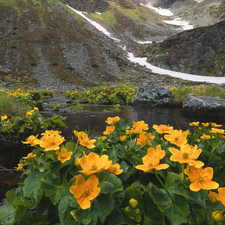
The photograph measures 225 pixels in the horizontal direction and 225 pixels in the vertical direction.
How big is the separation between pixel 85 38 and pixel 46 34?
8184 mm

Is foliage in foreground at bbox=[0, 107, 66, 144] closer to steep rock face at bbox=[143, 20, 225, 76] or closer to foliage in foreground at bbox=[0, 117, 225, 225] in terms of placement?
foliage in foreground at bbox=[0, 117, 225, 225]

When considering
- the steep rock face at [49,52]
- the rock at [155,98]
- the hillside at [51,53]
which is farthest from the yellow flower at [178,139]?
the steep rock face at [49,52]

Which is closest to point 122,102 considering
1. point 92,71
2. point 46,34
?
point 92,71

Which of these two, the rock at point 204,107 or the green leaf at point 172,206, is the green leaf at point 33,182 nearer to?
the green leaf at point 172,206

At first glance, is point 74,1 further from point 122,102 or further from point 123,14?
point 122,102

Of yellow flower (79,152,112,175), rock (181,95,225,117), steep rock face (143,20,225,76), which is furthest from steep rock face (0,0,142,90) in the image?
yellow flower (79,152,112,175)

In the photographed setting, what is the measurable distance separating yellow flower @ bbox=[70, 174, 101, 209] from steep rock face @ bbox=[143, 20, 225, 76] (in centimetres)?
3855

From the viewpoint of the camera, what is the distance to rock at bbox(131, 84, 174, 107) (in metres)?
7.11

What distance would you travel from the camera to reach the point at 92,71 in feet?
85.4

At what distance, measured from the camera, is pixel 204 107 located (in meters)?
4.89

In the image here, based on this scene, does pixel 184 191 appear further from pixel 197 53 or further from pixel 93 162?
pixel 197 53

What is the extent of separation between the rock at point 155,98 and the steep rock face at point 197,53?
31558mm

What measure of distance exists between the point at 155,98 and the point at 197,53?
36796 mm

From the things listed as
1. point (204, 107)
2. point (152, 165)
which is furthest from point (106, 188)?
point (204, 107)
